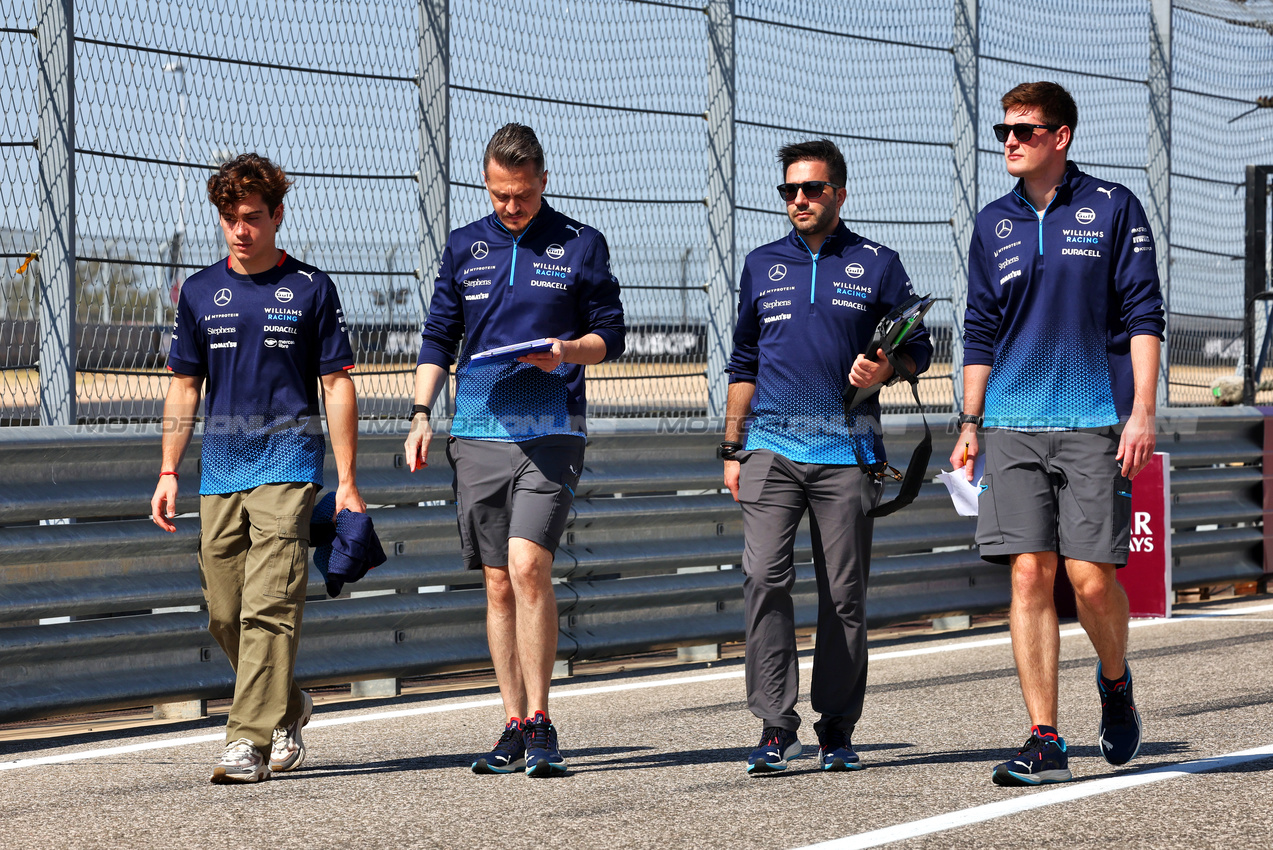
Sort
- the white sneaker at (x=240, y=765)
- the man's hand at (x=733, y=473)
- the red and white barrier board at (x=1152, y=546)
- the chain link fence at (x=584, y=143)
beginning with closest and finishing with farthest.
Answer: the white sneaker at (x=240, y=765) → the man's hand at (x=733, y=473) → the chain link fence at (x=584, y=143) → the red and white barrier board at (x=1152, y=546)

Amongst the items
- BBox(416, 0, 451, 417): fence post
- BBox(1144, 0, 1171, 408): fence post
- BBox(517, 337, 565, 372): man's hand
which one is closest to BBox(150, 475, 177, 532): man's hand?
BBox(517, 337, 565, 372): man's hand

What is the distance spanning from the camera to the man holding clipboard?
576 centimetres

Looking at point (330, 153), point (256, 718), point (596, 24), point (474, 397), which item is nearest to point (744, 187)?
point (596, 24)

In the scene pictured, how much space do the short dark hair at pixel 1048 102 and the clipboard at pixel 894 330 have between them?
0.69 meters

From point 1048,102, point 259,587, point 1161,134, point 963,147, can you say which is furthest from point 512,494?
point 1161,134

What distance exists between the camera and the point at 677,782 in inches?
217

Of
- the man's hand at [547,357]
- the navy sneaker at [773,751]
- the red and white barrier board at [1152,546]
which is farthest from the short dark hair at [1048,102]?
the red and white barrier board at [1152,546]

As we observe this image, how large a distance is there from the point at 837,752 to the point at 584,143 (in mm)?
3652

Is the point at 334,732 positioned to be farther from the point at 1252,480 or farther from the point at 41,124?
the point at 1252,480

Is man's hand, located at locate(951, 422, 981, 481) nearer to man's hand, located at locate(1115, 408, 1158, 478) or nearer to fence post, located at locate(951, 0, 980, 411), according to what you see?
man's hand, located at locate(1115, 408, 1158, 478)

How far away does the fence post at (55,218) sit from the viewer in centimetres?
664

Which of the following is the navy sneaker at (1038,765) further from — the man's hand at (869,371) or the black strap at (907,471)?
the man's hand at (869,371)

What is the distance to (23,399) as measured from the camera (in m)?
6.59

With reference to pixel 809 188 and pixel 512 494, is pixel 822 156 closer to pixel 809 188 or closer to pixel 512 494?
pixel 809 188
